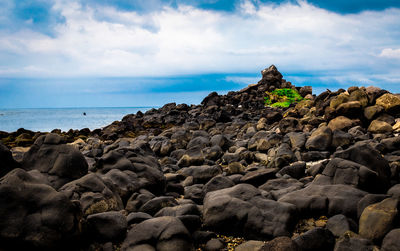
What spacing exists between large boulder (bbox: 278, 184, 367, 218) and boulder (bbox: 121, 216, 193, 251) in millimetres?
2663

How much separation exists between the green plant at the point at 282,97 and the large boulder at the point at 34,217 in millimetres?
39047

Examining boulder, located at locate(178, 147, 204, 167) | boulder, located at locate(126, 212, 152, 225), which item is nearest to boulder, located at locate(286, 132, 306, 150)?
boulder, located at locate(178, 147, 204, 167)

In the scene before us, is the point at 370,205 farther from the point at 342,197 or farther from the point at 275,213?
the point at 275,213

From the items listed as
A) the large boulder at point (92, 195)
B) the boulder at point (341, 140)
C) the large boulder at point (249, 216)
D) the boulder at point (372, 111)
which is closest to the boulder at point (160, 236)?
the large boulder at point (249, 216)

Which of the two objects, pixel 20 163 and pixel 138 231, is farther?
pixel 20 163

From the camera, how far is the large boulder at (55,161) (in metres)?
7.87

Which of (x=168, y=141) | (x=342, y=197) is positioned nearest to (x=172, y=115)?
(x=168, y=141)

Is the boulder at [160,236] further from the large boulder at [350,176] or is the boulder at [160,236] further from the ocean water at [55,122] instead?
the ocean water at [55,122]

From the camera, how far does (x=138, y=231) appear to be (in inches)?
222

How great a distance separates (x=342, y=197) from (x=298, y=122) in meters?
14.0

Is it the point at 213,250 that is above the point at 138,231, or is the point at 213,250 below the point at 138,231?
below

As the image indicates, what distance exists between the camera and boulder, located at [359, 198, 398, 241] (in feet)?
18.3

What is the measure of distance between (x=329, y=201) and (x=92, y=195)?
15.8ft

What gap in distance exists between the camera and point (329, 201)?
6988 millimetres
